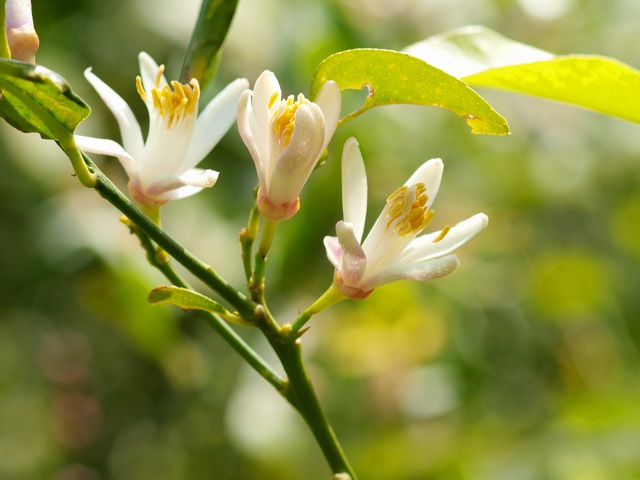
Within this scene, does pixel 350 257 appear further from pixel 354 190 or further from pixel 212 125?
pixel 212 125

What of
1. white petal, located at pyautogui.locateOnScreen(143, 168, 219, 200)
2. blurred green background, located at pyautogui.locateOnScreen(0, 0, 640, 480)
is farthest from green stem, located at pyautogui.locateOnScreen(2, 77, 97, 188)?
blurred green background, located at pyautogui.locateOnScreen(0, 0, 640, 480)

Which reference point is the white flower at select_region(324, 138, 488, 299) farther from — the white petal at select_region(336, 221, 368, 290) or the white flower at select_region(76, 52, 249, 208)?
the white flower at select_region(76, 52, 249, 208)

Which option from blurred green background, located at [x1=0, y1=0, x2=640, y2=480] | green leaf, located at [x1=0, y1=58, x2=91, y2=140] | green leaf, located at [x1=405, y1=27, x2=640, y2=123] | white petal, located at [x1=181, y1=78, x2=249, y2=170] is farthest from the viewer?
blurred green background, located at [x1=0, y1=0, x2=640, y2=480]

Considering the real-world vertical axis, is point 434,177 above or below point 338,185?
below

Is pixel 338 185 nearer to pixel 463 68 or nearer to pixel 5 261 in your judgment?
pixel 5 261

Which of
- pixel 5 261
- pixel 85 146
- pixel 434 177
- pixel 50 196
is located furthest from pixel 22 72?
pixel 5 261

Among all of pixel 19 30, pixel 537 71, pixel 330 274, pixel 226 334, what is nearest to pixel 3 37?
pixel 19 30
